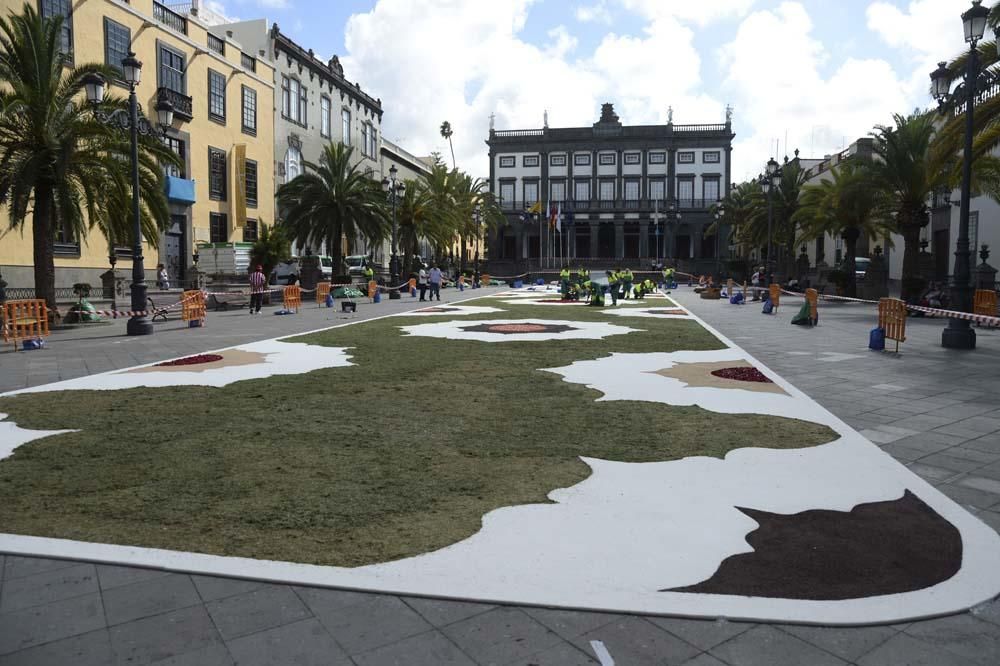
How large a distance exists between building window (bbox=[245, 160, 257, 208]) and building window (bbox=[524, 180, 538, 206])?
44.9 meters

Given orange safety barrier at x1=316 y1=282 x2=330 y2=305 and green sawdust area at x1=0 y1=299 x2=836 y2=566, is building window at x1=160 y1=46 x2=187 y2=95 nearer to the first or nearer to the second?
orange safety barrier at x1=316 y1=282 x2=330 y2=305

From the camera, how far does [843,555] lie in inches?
156

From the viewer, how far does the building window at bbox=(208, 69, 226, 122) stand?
129 feet

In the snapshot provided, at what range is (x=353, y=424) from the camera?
7.14 metres

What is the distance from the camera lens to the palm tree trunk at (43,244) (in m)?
19.3

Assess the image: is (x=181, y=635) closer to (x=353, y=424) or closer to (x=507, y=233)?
(x=353, y=424)

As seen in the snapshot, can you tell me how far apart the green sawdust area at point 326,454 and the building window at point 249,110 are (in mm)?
37130

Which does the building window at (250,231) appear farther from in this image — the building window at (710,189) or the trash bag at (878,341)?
the building window at (710,189)

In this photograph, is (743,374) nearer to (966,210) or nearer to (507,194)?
(966,210)

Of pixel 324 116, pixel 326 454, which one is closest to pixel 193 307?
pixel 326 454

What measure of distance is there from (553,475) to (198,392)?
5.36 meters

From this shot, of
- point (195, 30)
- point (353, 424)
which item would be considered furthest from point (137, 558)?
point (195, 30)

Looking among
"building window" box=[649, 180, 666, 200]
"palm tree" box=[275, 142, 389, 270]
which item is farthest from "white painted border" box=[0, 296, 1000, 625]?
"building window" box=[649, 180, 666, 200]

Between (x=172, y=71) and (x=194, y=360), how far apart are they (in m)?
29.0
